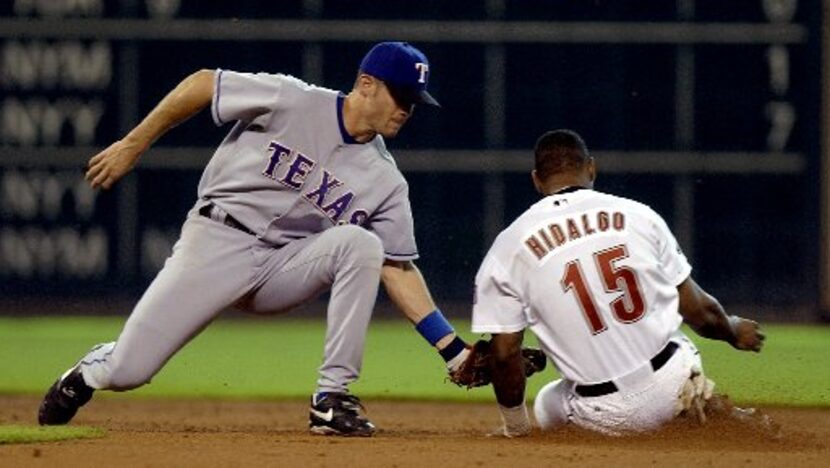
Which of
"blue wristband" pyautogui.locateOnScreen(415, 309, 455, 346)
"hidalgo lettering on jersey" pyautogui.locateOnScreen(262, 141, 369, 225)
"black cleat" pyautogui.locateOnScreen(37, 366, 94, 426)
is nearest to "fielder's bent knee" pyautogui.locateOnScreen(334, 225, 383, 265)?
"hidalgo lettering on jersey" pyautogui.locateOnScreen(262, 141, 369, 225)

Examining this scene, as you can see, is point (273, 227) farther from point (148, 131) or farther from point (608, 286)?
point (608, 286)

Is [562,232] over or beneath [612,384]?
over

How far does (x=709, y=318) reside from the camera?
5.55 metres

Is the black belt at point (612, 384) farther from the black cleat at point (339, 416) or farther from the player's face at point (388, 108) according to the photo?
the player's face at point (388, 108)

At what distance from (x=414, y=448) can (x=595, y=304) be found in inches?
27.3

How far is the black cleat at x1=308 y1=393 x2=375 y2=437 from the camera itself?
5.70m

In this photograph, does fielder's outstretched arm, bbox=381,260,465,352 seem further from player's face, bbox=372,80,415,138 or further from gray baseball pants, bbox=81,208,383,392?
player's face, bbox=372,80,415,138

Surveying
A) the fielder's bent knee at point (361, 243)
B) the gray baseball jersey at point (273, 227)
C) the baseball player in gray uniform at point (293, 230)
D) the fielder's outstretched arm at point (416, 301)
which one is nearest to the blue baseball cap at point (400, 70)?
the baseball player in gray uniform at point (293, 230)

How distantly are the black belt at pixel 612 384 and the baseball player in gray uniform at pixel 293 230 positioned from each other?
0.61 metres

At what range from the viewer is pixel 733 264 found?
11938 millimetres

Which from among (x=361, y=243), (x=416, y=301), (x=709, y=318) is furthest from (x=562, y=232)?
(x=416, y=301)

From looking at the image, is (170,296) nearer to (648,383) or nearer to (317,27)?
(648,383)

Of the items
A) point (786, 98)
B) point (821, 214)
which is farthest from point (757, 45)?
point (821, 214)

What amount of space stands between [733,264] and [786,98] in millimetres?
1170
